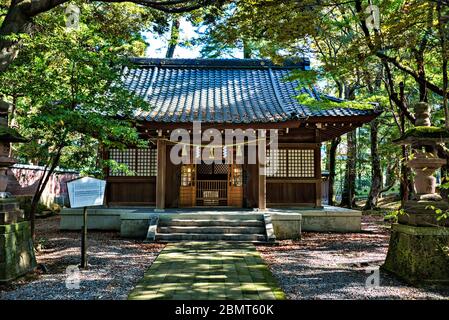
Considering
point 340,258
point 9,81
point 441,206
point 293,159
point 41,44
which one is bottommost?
point 340,258

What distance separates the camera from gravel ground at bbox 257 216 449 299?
16.8 feet

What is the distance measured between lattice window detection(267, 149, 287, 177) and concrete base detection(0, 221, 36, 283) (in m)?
8.61

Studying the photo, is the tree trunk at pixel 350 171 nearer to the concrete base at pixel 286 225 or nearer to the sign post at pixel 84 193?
the concrete base at pixel 286 225

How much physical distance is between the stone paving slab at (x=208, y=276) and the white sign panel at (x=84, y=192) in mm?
1740

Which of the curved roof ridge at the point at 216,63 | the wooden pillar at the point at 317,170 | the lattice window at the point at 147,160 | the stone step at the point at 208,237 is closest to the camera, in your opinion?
the stone step at the point at 208,237

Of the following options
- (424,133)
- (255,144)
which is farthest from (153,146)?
(424,133)

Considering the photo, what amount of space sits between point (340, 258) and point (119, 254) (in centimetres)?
512

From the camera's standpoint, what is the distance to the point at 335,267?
6.81m

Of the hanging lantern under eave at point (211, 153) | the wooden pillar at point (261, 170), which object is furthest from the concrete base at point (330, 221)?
the hanging lantern under eave at point (211, 153)

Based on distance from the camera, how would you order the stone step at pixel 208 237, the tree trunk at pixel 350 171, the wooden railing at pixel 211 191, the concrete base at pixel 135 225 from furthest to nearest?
the tree trunk at pixel 350 171 < the wooden railing at pixel 211 191 < the concrete base at pixel 135 225 < the stone step at pixel 208 237

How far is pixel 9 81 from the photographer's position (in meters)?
7.18

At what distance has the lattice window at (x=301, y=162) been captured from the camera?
1283cm
